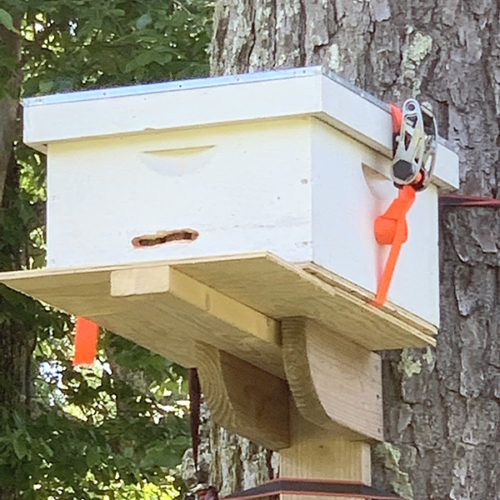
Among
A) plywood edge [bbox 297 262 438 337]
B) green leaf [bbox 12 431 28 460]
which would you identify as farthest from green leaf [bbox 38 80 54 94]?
plywood edge [bbox 297 262 438 337]

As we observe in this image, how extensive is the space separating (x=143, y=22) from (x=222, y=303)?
143 inches

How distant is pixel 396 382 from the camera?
2354 millimetres

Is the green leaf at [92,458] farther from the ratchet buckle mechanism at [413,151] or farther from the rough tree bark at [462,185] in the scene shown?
the ratchet buckle mechanism at [413,151]

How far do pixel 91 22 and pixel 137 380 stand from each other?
233 centimetres

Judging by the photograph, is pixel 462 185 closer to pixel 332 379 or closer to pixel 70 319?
pixel 332 379

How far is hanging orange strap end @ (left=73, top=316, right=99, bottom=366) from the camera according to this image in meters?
2.25

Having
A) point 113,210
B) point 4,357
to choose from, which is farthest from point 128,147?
point 4,357

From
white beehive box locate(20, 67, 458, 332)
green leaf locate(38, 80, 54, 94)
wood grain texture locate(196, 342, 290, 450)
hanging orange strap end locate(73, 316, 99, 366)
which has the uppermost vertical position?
green leaf locate(38, 80, 54, 94)

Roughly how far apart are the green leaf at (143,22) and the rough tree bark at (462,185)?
9.37ft

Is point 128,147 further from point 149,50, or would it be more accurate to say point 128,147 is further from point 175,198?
point 149,50

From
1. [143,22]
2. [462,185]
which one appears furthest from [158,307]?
[143,22]

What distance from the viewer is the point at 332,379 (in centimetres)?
217

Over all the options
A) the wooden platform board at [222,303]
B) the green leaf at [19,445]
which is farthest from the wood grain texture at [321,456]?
the green leaf at [19,445]

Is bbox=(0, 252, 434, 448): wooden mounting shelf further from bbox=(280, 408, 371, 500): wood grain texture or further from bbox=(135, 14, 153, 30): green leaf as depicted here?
bbox=(135, 14, 153, 30): green leaf
